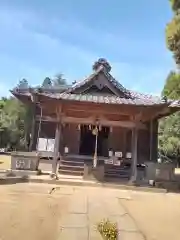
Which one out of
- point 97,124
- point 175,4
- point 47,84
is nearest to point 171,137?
point 47,84

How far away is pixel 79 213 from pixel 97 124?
8177 mm

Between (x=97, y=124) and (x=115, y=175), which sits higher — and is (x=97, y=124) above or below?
above

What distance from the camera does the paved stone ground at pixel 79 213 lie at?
630 centimetres

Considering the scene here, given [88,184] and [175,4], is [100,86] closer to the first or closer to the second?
[88,184]

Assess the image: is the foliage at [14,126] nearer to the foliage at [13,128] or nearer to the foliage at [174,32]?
the foliage at [13,128]

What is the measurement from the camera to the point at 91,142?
817 inches

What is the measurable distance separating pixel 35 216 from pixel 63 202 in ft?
6.69

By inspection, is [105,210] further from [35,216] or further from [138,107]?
[138,107]

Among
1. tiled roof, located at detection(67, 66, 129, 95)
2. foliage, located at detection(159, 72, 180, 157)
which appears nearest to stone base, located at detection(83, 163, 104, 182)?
tiled roof, located at detection(67, 66, 129, 95)

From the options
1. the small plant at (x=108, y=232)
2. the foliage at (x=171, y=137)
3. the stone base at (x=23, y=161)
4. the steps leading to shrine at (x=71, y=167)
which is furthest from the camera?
the foliage at (x=171, y=137)

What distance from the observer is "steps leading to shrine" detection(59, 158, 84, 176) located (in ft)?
53.4

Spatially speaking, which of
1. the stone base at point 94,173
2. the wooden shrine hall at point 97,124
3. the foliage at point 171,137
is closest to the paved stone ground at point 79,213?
the stone base at point 94,173

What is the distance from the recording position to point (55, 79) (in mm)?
97750

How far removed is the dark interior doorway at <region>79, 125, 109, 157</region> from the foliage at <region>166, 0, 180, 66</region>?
807cm
